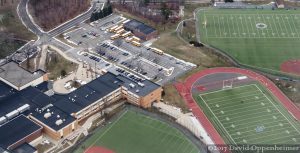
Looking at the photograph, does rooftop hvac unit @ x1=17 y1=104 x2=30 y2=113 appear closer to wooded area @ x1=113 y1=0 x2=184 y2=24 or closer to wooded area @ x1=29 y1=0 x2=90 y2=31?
wooded area @ x1=29 y1=0 x2=90 y2=31

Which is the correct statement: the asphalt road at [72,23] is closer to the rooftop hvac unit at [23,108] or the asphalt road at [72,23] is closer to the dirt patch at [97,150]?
the rooftop hvac unit at [23,108]

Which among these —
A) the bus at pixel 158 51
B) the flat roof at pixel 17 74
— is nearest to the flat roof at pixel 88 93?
the flat roof at pixel 17 74

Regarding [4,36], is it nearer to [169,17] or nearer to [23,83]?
[23,83]

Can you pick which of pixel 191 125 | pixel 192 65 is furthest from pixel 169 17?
pixel 191 125

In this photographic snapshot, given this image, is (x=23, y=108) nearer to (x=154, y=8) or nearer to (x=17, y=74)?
(x=17, y=74)

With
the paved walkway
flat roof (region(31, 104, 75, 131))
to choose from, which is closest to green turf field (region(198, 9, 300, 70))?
A: the paved walkway
